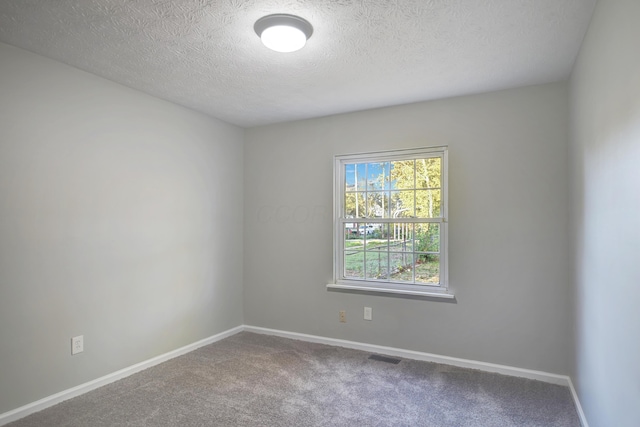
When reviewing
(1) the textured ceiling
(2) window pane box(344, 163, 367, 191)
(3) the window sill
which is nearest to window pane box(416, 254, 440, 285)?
(3) the window sill

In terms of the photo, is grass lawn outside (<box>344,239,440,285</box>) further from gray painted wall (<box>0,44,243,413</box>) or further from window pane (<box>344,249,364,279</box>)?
gray painted wall (<box>0,44,243,413</box>)

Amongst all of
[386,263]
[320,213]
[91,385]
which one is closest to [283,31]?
[320,213]

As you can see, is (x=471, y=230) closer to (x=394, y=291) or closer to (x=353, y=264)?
(x=394, y=291)

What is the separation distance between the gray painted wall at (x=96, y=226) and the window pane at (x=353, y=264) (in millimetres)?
1410

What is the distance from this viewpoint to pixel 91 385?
2820mm

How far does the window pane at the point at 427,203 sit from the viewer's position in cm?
347

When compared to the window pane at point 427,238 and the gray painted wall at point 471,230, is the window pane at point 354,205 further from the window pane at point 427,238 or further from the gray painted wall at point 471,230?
the window pane at point 427,238

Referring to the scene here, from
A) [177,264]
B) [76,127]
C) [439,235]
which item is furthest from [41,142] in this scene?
[439,235]

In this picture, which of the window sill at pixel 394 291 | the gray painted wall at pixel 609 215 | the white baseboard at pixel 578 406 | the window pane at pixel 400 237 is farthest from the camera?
the window pane at pixel 400 237

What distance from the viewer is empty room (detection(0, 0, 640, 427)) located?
6.70 feet

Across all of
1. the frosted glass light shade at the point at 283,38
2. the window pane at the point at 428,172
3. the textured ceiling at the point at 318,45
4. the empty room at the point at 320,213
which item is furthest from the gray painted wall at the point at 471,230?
the frosted glass light shade at the point at 283,38

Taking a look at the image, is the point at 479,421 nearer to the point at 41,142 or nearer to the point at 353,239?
the point at 353,239

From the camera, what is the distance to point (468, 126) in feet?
10.8

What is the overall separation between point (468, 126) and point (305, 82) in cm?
150
